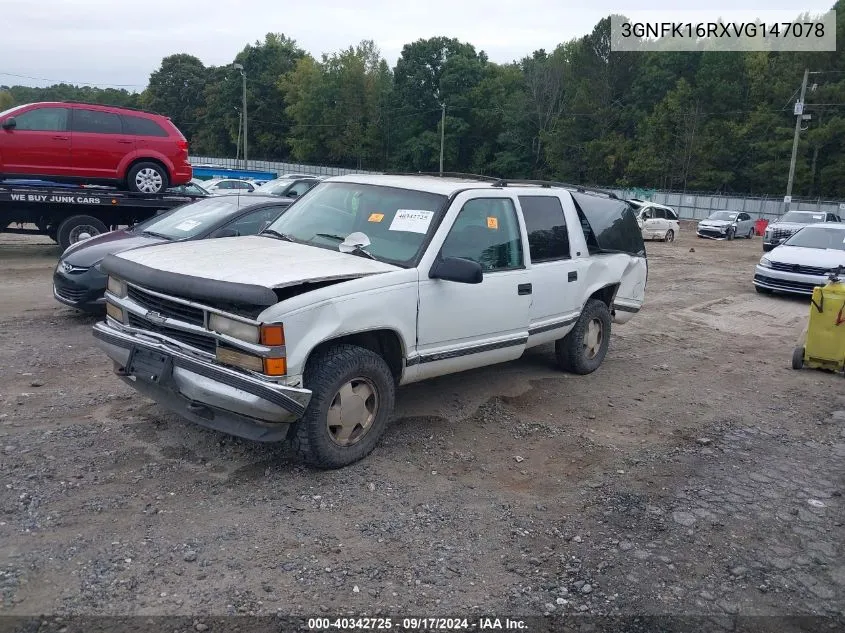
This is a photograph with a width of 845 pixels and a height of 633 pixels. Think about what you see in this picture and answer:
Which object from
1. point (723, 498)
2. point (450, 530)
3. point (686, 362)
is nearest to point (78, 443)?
point (450, 530)

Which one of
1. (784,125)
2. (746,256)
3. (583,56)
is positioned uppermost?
(583,56)

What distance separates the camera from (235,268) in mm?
4488

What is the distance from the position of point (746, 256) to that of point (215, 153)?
283ft

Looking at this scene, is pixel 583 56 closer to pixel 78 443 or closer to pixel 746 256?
pixel 746 256

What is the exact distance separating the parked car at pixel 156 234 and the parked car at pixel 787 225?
20098mm

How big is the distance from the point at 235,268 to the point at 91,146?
10000mm

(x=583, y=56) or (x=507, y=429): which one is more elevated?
(x=583, y=56)

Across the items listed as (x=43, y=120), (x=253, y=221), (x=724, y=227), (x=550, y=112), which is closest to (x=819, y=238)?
(x=253, y=221)

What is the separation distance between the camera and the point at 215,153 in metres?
97.9

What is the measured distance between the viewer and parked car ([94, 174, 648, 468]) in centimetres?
418

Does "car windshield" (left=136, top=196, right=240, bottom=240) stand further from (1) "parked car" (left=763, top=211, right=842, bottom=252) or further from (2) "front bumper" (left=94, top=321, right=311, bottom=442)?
(1) "parked car" (left=763, top=211, right=842, bottom=252)

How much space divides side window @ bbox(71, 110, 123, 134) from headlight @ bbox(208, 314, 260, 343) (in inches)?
404

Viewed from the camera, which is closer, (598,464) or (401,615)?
(401,615)

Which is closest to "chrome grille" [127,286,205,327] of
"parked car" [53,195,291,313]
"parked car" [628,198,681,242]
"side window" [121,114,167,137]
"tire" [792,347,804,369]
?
"parked car" [53,195,291,313]
